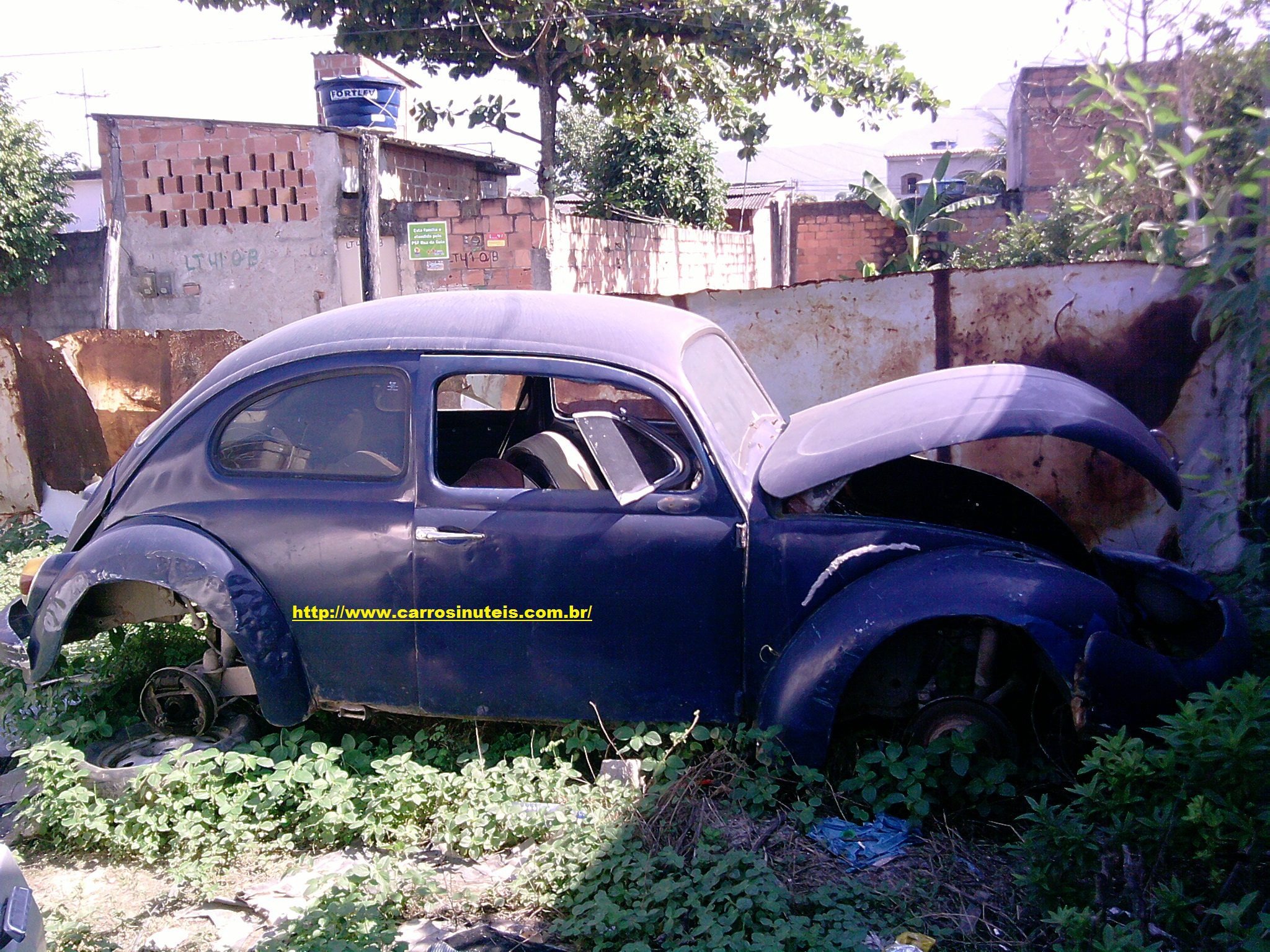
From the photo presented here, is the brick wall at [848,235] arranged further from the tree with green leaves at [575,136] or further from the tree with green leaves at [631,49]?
the tree with green leaves at [575,136]

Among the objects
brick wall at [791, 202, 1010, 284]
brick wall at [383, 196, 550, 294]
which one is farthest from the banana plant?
brick wall at [383, 196, 550, 294]

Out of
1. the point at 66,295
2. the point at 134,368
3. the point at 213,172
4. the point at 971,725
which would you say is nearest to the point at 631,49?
the point at 213,172

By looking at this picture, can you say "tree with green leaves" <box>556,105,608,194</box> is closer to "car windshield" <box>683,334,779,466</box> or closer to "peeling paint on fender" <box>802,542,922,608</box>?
"car windshield" <box>683,334,779,466</box>

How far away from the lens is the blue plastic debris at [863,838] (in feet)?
10.00

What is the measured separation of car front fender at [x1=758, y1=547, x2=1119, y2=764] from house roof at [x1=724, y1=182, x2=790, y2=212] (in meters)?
15.1

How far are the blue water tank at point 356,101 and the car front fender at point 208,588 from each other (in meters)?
8.52

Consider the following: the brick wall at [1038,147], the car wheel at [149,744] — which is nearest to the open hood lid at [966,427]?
the car wheel at [149,744]

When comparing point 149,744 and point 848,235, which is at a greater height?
point 848,235

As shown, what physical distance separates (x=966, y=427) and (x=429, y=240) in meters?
7.55

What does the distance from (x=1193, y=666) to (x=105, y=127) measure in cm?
1125

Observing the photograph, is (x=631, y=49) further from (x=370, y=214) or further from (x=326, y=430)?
(x=326, y=430)

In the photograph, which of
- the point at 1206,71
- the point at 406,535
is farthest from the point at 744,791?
the point at 1206,71

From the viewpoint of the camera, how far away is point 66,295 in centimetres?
1293

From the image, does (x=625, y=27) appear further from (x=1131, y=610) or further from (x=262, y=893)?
(x=262, y=893)
